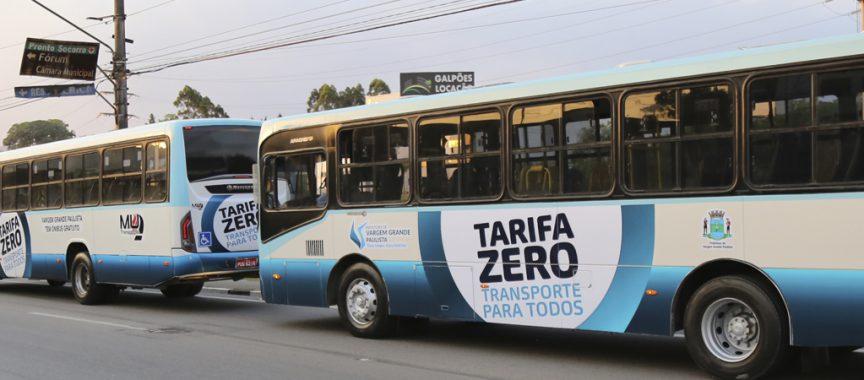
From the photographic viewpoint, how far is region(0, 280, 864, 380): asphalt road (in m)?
8.92

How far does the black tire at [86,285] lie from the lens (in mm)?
16619

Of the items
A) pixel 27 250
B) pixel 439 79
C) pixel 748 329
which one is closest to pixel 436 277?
pixel 748 329

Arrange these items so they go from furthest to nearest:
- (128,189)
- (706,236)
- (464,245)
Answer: (128,189) → (464,245) → (706,236)

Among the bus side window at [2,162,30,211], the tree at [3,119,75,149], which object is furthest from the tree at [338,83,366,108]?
the bus side window at [2,162,30,211]

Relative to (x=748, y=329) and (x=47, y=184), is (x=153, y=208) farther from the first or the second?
(x=748, y=329)

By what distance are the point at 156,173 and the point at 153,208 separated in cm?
59

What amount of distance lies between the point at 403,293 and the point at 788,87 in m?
5.16

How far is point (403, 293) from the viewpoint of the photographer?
35.7ft

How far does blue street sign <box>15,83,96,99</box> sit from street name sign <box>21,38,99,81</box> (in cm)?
41

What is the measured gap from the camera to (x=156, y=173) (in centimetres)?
1510

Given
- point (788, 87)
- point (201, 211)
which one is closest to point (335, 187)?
point (201, 211)

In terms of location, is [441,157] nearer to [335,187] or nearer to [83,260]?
[335,187]

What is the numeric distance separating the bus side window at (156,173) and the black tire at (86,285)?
244 centimetres

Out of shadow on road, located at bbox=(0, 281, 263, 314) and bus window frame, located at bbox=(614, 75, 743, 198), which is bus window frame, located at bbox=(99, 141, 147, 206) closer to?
shadow on road, located at bbox=(0, 281, 263, 314)
